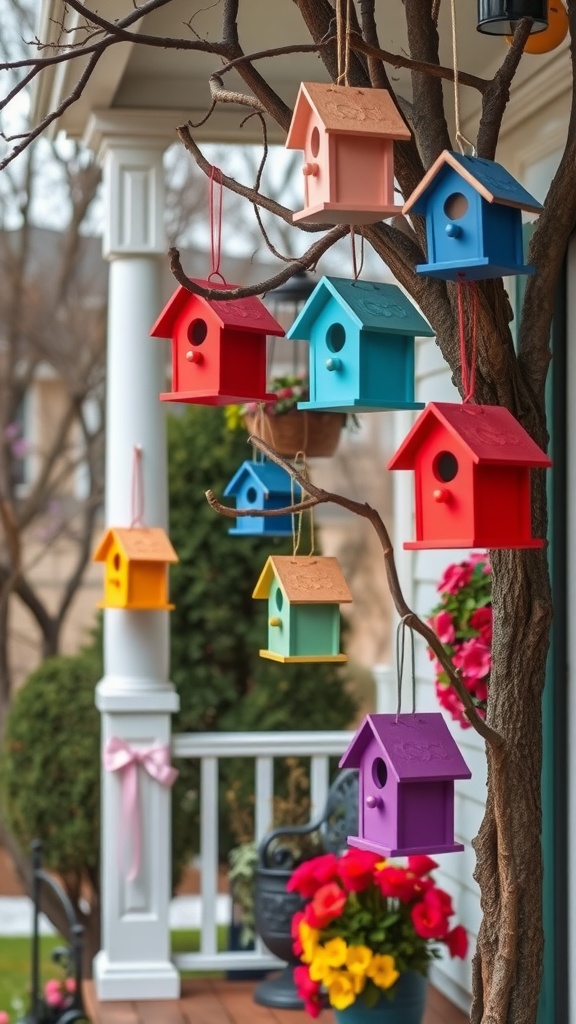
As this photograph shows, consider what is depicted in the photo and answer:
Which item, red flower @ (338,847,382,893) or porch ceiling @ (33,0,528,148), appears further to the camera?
red flower @ (338,847,382,893)

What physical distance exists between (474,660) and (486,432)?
48.6 inches

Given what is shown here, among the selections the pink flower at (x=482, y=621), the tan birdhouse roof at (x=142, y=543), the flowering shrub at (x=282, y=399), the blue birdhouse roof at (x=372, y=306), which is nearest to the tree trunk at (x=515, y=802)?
the blue birdhouse roof at (x=372, y=306)

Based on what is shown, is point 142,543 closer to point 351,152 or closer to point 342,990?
point 342,990

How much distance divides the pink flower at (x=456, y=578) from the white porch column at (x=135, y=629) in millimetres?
1253

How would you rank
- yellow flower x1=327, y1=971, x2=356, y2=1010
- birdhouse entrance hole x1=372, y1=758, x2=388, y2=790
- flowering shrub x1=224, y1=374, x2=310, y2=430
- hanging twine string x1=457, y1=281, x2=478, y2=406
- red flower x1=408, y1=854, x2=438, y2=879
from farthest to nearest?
flowering shrub x1=224, y1=374, x2=310, y2=430 → red flower x1=408, y1=854, x2=438, y2=879 → yellow flower x1=327, y1=971, x2=356, y2=1010 → birdhouse entrance hole x1=372, y1=758, x2=388, y2=790 → hanging twine string x1=457, y1=281, x2=478, y2=406

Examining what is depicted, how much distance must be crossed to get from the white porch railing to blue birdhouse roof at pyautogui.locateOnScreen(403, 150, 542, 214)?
9.09ft

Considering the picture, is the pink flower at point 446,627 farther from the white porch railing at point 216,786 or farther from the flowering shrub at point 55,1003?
the flowering shrub at point 55,1003

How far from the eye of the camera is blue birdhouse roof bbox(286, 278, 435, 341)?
227 cm

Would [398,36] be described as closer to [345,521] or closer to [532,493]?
[532,493]

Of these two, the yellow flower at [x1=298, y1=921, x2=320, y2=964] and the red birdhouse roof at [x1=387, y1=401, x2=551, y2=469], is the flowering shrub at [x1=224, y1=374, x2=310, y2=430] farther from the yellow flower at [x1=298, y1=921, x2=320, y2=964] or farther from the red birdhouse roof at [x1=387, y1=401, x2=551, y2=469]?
the red birdhouse roof at [x1=387, y1=401, x2=551, y2=469]

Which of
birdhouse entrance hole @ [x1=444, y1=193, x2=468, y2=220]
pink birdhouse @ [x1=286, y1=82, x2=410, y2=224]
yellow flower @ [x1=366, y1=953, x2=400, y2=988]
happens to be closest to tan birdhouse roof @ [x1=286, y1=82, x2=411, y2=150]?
pink birdhouse @ [x1=286, y1=82, x2=410, y2=224]

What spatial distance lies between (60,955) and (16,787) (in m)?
1.06

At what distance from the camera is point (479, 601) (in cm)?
325

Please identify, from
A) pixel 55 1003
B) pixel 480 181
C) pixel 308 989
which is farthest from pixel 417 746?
pixel 55 1003
